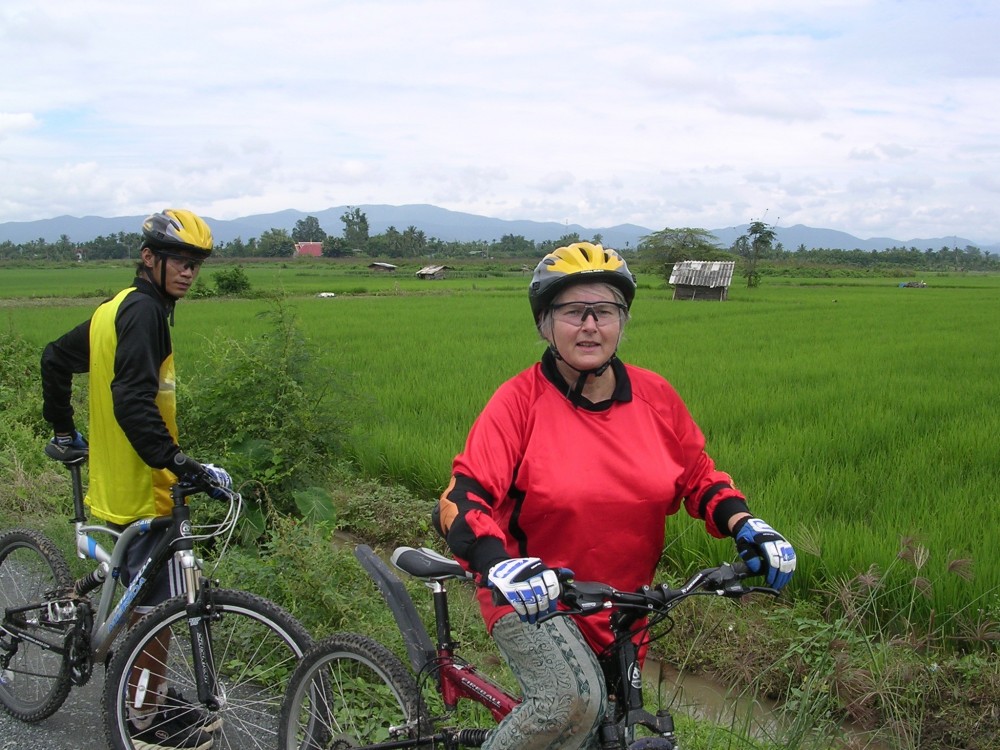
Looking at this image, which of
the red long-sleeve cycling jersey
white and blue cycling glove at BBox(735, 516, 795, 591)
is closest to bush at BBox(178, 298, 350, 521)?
the red long-sleeve cycling jersey

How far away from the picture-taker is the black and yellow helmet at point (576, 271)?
2002mm

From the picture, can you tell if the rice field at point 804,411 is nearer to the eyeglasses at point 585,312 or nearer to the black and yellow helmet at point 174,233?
the eyeglasses at point 585,312

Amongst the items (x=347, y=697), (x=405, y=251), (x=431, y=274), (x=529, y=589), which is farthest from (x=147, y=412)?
(x=405, y=251)

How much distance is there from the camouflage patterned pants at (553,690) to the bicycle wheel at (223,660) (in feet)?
2.59

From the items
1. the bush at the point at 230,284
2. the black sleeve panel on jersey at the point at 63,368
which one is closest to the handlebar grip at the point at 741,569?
the black sleeve panel on jersey at the point at 63,368

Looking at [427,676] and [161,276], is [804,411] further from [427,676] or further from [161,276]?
[161,276]

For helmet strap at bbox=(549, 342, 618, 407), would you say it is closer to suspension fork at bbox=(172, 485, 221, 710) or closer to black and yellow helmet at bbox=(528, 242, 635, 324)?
black and yellow helmet at bbox=(528, 242, 635, 324)

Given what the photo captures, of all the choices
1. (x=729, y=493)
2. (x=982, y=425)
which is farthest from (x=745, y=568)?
(x=982, y=425)

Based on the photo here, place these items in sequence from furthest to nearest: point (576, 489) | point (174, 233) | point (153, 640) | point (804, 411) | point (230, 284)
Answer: point (230, 284) < point (804, 411) < point (174, 233) < point (153, 640) < point (576, 489)

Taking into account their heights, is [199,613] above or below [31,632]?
above

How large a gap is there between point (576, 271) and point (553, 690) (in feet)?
3.18

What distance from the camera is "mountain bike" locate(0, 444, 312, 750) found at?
7.90 ft

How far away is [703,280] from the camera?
28.9 m

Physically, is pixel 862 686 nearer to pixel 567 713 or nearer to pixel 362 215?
pixel 567 713
